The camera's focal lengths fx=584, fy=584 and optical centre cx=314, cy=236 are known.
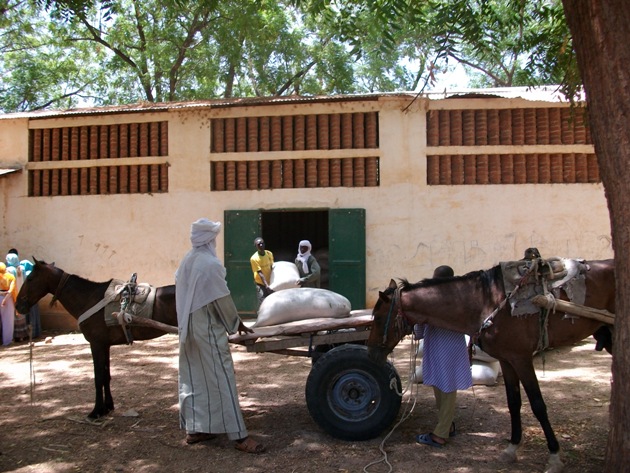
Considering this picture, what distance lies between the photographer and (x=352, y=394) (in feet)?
15.5

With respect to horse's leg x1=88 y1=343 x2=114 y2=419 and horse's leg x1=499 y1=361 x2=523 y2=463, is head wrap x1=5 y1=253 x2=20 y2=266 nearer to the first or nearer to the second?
horse's leg x1=88 y1=343 x2=114 y2=419

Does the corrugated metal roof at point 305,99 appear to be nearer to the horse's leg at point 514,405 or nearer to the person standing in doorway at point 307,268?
the person standing in doorway at point 307,268

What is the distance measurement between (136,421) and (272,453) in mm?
1638

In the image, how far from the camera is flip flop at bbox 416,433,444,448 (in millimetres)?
4480

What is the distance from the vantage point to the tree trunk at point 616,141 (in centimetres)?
328

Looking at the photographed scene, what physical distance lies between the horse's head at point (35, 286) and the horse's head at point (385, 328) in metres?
3.42

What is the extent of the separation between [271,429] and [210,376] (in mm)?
912

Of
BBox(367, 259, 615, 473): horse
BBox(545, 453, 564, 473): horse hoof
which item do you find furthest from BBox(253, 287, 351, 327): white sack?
BBox(545, 453, 564, 473): horse hoof

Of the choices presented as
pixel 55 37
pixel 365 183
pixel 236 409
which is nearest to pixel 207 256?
pixel 236 409

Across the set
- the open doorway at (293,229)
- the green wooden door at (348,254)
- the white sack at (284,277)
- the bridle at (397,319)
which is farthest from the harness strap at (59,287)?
the open doorway at (293,229)

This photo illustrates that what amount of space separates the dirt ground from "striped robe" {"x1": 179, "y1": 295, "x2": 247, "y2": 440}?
0.87 feet

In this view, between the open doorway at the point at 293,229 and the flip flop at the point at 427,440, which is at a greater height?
the open doorway at the point at 293,229

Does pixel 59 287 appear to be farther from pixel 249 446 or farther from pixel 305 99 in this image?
pixel 305 99

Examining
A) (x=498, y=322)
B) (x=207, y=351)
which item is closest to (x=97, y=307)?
(x=207, y=351)
